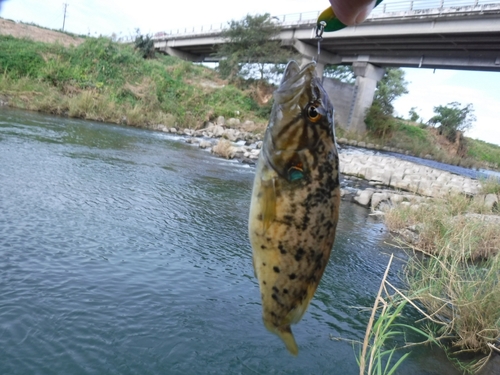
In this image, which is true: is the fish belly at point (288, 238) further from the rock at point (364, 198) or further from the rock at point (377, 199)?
the rock at point (364, 198)

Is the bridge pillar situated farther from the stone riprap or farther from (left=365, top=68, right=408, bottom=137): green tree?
the stone riprap

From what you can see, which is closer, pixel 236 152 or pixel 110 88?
pixel 236 152

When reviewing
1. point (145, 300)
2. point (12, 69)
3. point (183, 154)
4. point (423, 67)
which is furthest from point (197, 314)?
point (423, 67)

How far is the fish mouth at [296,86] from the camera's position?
59.9 inches

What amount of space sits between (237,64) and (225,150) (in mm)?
23585

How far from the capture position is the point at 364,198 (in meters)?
14.4

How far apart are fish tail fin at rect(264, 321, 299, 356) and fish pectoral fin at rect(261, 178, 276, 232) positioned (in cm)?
45

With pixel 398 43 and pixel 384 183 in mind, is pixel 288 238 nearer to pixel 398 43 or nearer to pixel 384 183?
pixel 384 183

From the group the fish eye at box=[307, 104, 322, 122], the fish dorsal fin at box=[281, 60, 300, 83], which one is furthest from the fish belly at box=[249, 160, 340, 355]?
the fish dorsal fin at box=[281, 60, 300, 83]

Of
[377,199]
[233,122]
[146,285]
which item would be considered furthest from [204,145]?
[146,285]

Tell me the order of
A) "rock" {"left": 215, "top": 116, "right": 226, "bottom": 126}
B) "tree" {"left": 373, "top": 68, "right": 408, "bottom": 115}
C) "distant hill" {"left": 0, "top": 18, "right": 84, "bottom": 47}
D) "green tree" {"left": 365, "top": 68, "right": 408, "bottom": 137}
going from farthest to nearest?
1. "tree" {"left": 373, "top": 68, "right": 408, "bottom": 115}
2. "green tree" {"left": 365, "top": 68, "right": 408, "bottom": 137}
3. "distant hill" {"left": 0, "top": 18, "right": 84, "bottom": 47}
4. "rock" {"left": 215, "top": 116, "right": 226, "bottom": 126}

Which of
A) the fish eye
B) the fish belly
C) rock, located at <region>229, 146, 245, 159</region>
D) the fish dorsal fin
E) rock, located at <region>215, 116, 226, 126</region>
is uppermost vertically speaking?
rock, located at <region>215, 116, 226, 126</region>

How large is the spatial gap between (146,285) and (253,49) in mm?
37810

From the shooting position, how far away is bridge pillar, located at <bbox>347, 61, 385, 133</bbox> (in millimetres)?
40062
